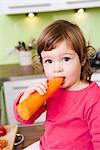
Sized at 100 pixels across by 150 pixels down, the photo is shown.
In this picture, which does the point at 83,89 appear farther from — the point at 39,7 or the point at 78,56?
the point at 39,7

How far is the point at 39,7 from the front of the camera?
7.88 feet

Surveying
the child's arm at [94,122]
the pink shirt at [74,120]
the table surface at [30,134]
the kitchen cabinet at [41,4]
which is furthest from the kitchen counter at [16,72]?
the child's arm at [94,122]

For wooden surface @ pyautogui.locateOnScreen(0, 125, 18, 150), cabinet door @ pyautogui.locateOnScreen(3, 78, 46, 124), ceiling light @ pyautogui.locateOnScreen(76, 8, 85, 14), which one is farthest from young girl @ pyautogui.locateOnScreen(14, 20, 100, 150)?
ceiling light @ pyautogui.locateOnScreen(76, 8, 85, 14)

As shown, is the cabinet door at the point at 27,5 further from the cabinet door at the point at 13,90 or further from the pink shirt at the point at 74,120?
the pink shirt at the point at 74,120

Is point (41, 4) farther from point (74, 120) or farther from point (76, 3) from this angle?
point (74, 120)

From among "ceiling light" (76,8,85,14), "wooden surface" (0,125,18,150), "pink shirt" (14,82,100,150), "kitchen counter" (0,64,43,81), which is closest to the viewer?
"pink shirt" (14,82,100,150)

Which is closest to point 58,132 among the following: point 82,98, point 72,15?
point 82,98

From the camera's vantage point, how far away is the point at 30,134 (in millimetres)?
1140

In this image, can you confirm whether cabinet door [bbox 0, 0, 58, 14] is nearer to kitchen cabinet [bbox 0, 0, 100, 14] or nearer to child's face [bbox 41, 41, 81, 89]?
kitchen cabinet [bbox 0, 0, 100, 14]

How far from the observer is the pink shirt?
829 millimetres

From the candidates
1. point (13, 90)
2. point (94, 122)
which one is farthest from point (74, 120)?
point (13, 90)

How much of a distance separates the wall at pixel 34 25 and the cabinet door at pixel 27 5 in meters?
0.33

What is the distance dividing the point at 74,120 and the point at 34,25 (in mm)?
2006

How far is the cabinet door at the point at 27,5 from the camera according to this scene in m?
2.38
